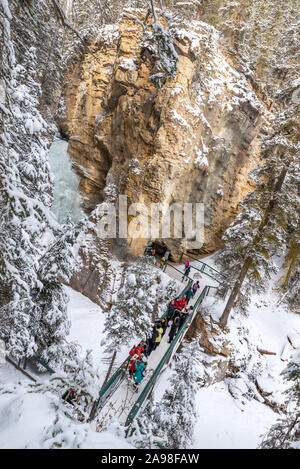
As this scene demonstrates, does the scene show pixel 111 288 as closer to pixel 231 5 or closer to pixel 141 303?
pixel 141 303

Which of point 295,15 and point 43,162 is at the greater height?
point 295,15

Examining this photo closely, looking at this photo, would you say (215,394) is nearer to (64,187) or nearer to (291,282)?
(291,282)

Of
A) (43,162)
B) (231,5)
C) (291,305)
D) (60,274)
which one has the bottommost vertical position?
(291,305)

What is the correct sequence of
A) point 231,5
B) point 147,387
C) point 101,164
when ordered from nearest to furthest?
1. point 147,387
2. point 231,5
3. point 101,164

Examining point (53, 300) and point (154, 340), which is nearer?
point (53, 300)

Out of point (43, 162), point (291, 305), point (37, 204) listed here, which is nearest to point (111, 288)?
point (43, 162)

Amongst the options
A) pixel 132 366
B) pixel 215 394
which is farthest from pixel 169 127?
pixel 215 394
